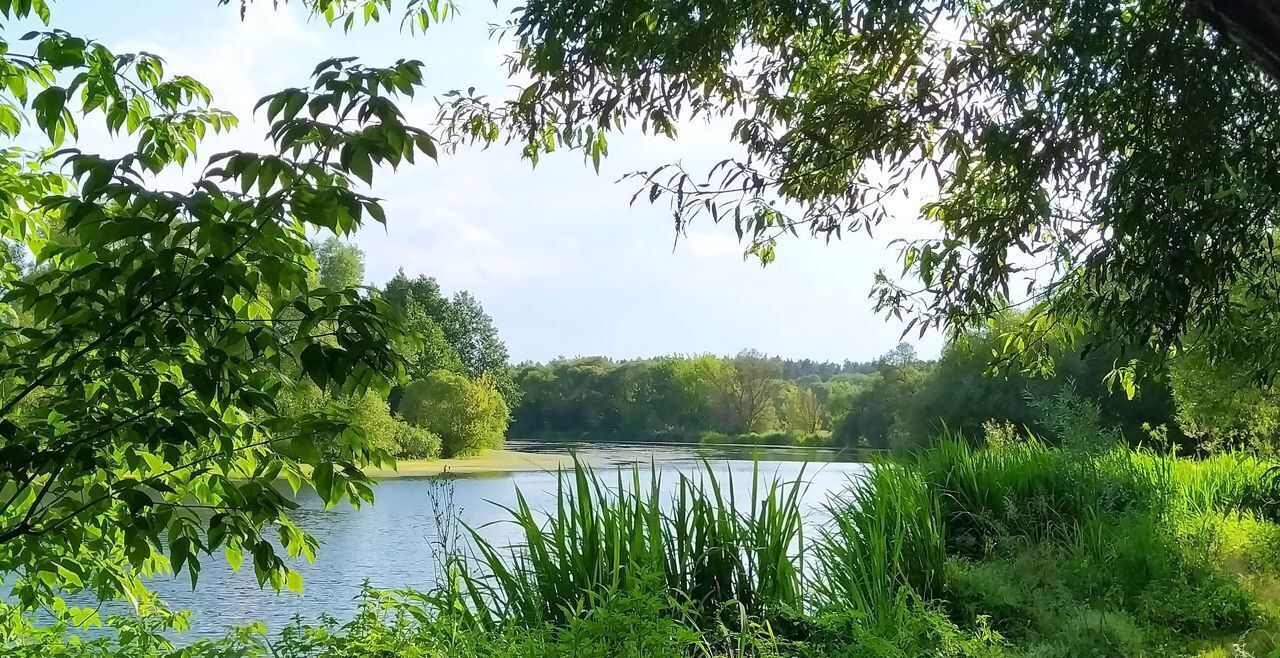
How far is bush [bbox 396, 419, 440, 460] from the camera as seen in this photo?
2055 cm

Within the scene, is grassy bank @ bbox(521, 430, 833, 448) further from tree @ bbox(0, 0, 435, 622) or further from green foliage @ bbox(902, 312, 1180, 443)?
tree @ bbox(0, 0, 435, 622)

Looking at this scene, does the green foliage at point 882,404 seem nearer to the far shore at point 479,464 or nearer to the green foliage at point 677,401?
the green foliage at point 677,401

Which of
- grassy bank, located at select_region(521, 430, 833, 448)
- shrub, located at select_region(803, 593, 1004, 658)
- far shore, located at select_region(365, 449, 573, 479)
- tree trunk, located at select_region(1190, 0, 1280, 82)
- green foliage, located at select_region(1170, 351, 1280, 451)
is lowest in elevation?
shrub, located at select_region(803, 593, 1004, 658)

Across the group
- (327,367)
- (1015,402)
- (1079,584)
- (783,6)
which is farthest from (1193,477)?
(1015,402)

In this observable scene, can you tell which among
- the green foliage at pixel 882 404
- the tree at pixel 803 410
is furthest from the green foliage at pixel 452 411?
the tree at pixel 803 410

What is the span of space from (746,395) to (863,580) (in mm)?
29797

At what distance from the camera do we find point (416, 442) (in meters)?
21.5

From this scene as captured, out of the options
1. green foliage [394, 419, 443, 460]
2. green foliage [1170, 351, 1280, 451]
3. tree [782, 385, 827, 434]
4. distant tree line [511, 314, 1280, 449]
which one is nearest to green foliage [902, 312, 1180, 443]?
distant tree line [511, 314, 1280, 449]

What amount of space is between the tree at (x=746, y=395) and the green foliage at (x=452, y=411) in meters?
11.6

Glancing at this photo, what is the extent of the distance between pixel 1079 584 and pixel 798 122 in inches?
115

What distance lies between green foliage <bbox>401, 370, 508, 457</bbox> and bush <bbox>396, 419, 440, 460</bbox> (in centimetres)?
45

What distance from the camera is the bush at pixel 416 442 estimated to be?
20.5m

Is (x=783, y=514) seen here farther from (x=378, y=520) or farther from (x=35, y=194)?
(x=378, y=520)

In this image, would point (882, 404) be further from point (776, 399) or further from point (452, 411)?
point (452, 411)
